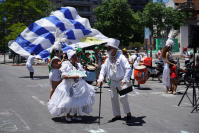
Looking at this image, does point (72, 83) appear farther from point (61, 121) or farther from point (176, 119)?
point (176, 119)

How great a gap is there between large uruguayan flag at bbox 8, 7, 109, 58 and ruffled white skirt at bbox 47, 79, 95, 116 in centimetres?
1021

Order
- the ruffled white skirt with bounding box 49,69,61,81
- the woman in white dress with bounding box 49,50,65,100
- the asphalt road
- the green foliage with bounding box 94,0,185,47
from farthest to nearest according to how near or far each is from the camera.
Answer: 1. the green foliage with bounding box 94,0,185,47
2. the ruffled white skirt with bounding box 49,69,61,81
3. the woman in white dress with bounding box 49,50,65,100
4. the asphalt road

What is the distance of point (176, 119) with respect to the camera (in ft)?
20.0

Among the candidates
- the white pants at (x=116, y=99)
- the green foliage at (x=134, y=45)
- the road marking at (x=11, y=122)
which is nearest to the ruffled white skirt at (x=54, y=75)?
the road marking at (x=11, y=122)

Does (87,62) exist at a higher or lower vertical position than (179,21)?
lower

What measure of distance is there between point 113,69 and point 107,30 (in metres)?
53.0

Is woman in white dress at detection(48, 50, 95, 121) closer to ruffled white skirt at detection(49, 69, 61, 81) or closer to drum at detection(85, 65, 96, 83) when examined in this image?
ruffled white skirt at detection(49, 69, 61, 81)

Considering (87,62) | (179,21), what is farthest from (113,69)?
(179,21)

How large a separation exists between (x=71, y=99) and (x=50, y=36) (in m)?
11.4

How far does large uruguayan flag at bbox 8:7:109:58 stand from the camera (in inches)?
640

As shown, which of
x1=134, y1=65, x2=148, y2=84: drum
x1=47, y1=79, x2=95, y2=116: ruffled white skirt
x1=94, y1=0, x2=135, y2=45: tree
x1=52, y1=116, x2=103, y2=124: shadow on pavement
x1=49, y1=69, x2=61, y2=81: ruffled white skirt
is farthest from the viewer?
x1=94, y1=0, x2=135, y2=45: tree

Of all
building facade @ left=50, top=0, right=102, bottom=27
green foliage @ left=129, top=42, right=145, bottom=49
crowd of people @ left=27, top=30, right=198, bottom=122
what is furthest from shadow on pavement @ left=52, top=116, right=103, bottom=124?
building facade @ left=50, top=0, right=102, bottom=27

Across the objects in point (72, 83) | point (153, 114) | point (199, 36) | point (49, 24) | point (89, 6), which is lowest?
point (153, 114)

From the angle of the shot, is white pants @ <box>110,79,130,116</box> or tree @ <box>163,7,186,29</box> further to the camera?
tree @ <box>163,7,186,29</box>
